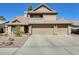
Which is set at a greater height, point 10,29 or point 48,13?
point 48,13

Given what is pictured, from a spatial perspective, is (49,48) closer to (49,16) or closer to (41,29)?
(41,29)

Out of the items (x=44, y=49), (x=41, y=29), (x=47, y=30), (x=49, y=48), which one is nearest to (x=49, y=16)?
(x=47, y=30)

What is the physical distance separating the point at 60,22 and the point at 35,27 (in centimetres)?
435

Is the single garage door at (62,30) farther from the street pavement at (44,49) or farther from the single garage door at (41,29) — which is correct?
the street pavement at (44,49)

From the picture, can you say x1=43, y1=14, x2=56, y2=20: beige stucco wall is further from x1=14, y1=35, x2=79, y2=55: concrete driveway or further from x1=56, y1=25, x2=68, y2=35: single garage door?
x1=14, y1=35, x2=79, y2=55: concrete driveway

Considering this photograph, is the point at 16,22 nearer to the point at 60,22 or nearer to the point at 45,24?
the point at 45,24

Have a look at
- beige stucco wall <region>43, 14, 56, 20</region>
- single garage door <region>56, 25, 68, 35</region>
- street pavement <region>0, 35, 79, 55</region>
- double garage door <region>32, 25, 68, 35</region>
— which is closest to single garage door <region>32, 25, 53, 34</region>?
double garage door <region>32, 25, 68, 35</region>

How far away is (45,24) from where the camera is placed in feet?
106

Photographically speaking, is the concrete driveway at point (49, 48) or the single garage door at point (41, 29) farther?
the single garage door at point (41, 29)

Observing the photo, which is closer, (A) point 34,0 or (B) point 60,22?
(A) point 34,0

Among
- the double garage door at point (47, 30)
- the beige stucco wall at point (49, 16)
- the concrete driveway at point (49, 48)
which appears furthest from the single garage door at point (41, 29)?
the concrete driveway at point (49, 48)
